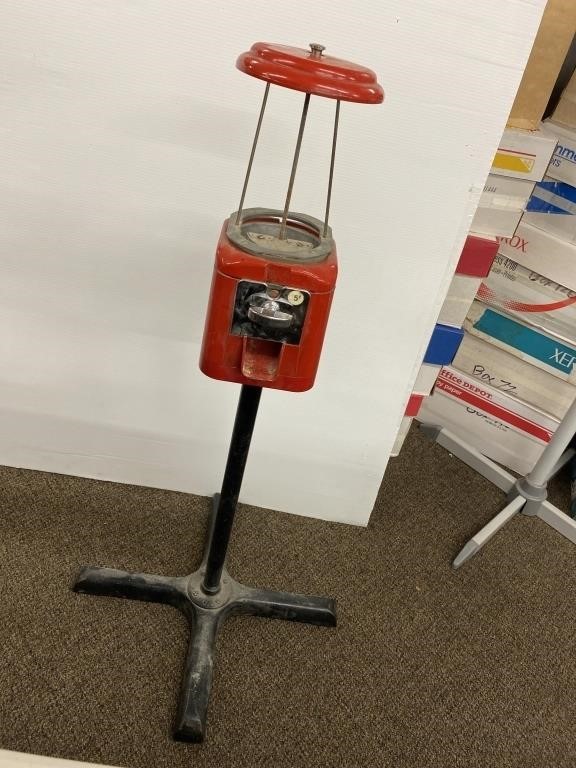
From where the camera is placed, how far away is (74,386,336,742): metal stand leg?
1.32m

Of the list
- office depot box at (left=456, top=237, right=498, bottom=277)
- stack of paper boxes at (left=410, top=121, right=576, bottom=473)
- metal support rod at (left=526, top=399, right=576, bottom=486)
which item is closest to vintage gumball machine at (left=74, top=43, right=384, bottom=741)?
office depot box at (left=456, top=237, right=498, bottom=277)

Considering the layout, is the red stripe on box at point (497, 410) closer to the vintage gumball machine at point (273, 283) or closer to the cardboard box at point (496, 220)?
the cardboard box at point (496, 220)

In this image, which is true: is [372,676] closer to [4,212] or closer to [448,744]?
[448,744]

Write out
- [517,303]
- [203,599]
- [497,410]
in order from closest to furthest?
[203,599]
[517,303]
[497,410]

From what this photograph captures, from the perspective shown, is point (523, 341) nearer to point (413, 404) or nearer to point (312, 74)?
point (413, 404)

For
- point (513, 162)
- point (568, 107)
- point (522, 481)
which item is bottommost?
point (522, 481)

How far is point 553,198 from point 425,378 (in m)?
0.60

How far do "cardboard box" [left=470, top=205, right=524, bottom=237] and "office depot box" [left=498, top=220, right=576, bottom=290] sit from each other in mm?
96

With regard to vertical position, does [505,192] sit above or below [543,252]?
above

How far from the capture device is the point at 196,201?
1317mm

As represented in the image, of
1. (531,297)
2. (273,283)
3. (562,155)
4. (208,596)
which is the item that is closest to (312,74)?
(273,283)

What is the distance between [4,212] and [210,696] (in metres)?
1.05

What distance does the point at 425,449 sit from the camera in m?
2.12

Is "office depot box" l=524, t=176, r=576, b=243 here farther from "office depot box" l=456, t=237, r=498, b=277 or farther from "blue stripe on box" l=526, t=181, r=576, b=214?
"office depot box" l=456, t=237, r=498, b=277
